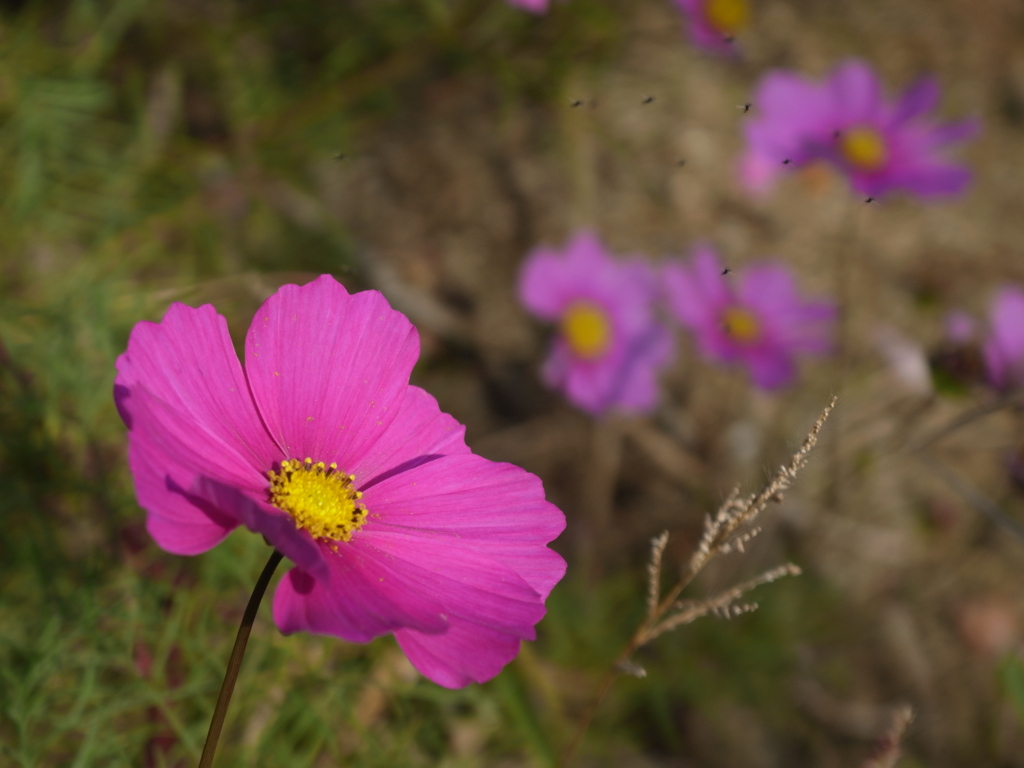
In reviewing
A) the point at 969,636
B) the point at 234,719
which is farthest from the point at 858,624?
the point at 234,719

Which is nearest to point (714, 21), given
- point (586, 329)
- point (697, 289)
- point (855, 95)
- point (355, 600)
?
point (855, 95)

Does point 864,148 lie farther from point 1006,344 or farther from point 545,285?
point 545,285

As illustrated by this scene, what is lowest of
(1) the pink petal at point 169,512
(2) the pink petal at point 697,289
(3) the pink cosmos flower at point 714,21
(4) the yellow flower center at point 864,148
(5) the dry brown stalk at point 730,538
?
(2) the pink petal at point 697,289

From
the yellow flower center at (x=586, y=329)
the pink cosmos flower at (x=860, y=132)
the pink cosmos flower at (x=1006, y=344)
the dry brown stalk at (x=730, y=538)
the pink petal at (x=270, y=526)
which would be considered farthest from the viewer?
the yellow flower center at (x=586, y=329)

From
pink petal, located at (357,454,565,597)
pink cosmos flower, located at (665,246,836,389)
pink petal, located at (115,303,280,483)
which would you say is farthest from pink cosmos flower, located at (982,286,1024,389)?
pink petal, located at (115,303,280,483)

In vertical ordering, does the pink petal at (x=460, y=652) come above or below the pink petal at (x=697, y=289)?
above

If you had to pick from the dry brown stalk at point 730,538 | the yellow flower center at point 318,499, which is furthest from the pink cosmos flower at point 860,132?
the yellow flower center at point 318,499

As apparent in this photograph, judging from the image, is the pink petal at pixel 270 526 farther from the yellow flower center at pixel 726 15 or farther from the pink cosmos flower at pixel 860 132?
the yellow flower center at pixel 726 15

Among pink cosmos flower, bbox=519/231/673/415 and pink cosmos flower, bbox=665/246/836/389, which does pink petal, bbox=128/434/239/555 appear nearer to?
pink cosmos flower, bbox=519/231/673/415
